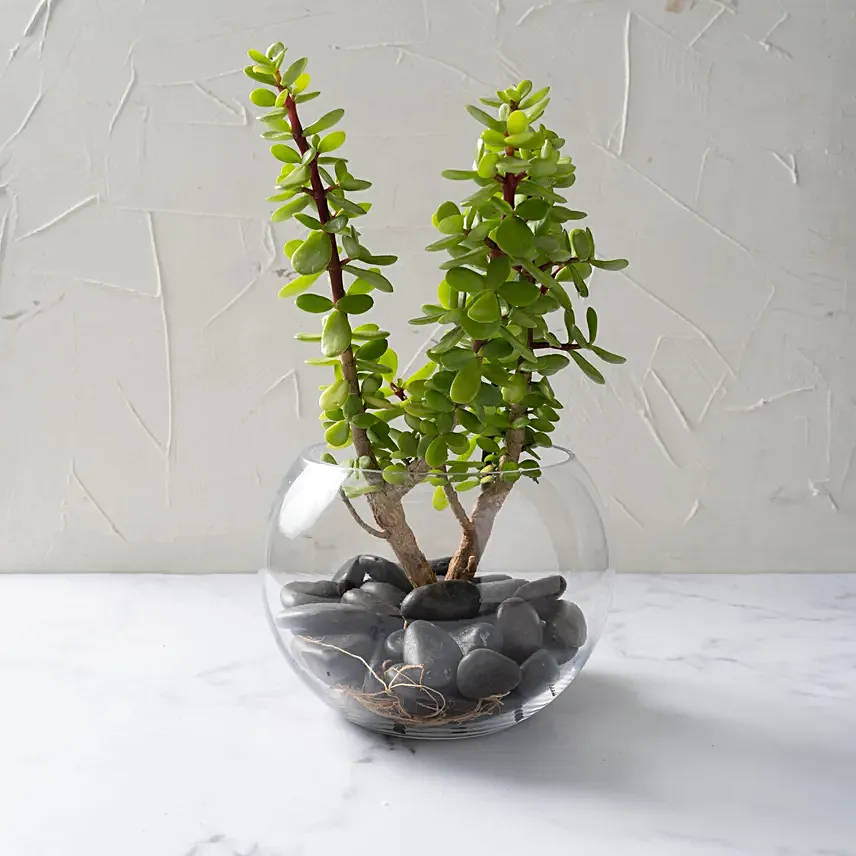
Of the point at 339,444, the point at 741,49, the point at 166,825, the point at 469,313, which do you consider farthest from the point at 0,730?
the point at 741,49

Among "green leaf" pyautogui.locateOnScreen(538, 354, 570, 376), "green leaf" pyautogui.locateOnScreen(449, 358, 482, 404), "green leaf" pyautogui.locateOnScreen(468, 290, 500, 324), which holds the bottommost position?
"green leaf" pyautogui.locateOnScreen(449, 358, 482, 404)

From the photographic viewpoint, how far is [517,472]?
0.45 m

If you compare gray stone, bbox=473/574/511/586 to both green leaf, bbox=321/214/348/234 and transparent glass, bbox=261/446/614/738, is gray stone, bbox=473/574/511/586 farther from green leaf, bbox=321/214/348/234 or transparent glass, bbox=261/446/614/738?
green leaf, bbox=321/214/348/234

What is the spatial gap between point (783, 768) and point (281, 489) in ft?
1.00

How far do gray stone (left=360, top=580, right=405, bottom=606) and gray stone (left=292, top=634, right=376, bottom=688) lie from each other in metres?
0.02

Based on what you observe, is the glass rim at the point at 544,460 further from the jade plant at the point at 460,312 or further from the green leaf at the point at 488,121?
the green leaf at the point at 488,121

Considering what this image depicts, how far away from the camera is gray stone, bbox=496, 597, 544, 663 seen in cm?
44

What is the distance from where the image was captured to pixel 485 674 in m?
0.44

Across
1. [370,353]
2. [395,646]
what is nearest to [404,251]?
[370,353]

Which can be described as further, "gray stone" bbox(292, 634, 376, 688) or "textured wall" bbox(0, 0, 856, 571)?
"textured wall" bbox(0, 0, 856, 571)

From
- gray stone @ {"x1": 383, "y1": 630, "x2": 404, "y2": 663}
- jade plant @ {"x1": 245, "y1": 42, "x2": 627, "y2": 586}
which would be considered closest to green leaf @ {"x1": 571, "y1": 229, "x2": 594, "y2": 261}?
jade plant @ {"x1": 245, "y1": 42, "x2": 627, "y2": 586}

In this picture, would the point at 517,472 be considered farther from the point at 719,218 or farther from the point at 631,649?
the point at 719,218

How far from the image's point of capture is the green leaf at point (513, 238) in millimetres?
415

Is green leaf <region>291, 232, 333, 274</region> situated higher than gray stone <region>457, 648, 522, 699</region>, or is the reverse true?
green leaf <region>291, 232, 333, 274</region>
